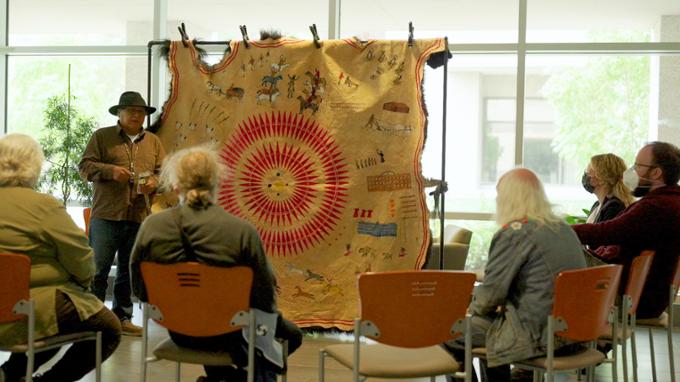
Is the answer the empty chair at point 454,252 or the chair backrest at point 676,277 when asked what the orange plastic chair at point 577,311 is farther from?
the empty chair at point 454,252

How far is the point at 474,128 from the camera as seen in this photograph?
23.9 ft

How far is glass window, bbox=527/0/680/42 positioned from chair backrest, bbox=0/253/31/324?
5056 mm

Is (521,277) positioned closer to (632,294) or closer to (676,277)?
(632,294)

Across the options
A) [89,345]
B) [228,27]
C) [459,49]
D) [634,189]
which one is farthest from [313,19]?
[89,345]

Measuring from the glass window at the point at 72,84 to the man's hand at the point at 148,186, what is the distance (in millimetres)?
2336

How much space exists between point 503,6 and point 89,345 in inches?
192

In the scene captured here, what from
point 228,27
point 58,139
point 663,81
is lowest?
point 58,139

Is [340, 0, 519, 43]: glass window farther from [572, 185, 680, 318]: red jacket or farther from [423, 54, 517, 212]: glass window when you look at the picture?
[572, 185, 680, 318]: red jacket

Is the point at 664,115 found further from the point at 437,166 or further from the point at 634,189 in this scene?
the point at 634,189

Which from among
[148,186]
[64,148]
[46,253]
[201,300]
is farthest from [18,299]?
[64,148]

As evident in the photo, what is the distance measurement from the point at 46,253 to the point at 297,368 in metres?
1.87

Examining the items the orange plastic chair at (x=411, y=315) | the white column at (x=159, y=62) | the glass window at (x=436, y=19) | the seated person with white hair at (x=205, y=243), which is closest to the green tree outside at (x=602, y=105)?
the glass window at (x=436, y=19)

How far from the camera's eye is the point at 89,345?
357cm

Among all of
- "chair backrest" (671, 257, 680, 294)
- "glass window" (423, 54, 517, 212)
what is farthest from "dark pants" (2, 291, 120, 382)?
"glass window" (423, 54, 517, 212)
